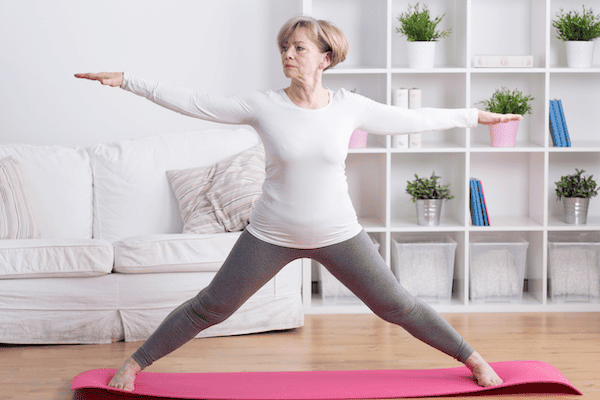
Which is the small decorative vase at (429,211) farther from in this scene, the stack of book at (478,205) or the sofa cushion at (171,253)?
the sofa cushion at (171,253)

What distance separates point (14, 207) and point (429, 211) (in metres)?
2.06

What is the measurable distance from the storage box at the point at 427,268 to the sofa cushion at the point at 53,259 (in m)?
1.50

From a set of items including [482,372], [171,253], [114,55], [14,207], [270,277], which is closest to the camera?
[270,277]

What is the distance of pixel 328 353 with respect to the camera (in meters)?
2.93

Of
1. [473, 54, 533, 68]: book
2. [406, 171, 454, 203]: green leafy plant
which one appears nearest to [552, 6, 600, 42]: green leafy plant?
[473, 54, 533, 68]: book

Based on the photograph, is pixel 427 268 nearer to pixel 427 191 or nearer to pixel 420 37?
pixel 427 191

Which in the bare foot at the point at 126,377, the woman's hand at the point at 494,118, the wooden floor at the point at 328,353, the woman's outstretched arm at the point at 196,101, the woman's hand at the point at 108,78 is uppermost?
the woman's hand at the point at 108,78

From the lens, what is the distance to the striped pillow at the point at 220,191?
3.25 m

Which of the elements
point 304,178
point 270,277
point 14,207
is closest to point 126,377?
point 270,277

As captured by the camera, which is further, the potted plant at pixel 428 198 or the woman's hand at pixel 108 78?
the potted plant at pixel 428 198

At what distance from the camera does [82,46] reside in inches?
149

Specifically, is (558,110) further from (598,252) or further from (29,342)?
(29,342)

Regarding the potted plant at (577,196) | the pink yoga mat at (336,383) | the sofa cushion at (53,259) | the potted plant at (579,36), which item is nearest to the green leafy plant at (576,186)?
the potted plant at (577,196)

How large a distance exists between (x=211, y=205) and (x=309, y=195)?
4.08 feet
